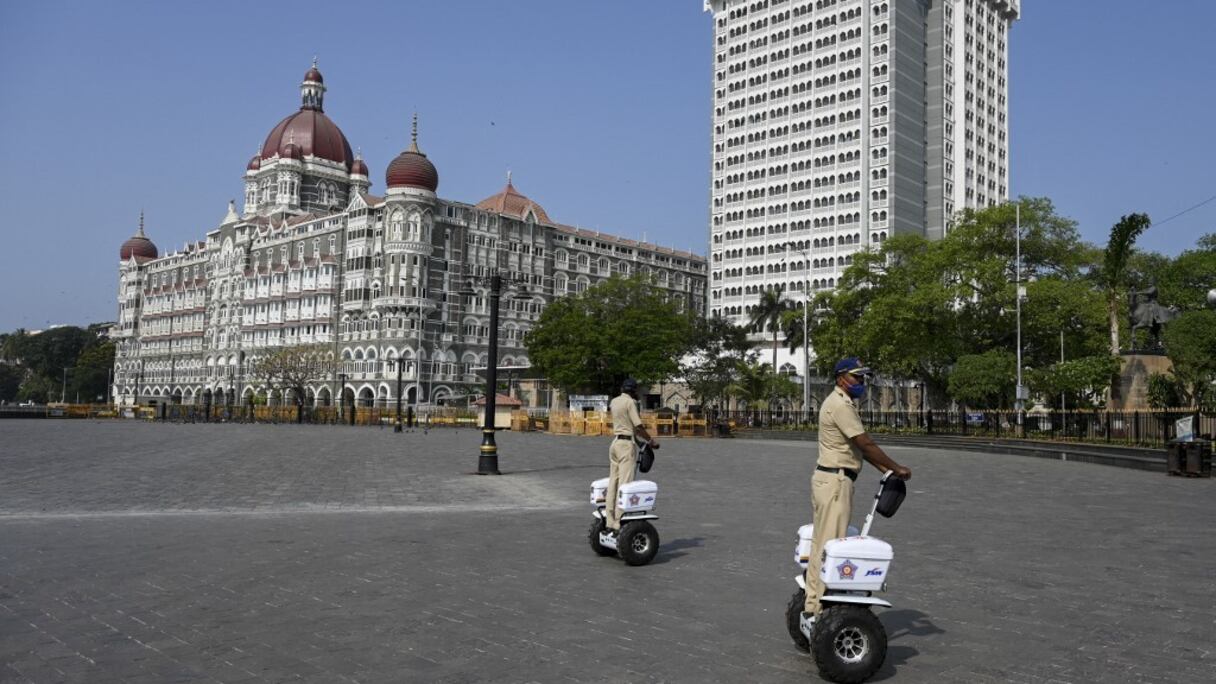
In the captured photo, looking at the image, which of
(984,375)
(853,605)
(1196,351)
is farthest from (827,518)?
(984,375)

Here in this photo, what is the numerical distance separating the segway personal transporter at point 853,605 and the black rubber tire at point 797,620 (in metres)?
0.15

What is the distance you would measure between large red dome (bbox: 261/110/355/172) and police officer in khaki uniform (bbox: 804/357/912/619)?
10992 centimetres

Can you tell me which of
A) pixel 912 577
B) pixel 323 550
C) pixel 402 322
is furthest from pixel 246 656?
pixel 402 322

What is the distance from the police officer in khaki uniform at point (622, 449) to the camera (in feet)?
29.5

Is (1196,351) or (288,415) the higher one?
(1196,351)

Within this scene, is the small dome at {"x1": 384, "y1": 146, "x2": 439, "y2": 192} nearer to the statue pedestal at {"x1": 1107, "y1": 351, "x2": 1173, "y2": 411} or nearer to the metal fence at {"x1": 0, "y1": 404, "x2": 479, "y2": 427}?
the metal fence at {"x1": 0, "y1": 404, "x2": 479, "y2": 427}

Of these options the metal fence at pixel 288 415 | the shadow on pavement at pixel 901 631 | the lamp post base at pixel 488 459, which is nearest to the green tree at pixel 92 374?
the metal fence at pixel 288 415

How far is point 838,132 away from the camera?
99.4 metres

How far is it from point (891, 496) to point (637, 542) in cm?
405

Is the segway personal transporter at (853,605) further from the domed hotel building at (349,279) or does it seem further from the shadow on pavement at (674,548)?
the domed hotel building at (349,279)

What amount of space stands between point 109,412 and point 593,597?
88.2 metres

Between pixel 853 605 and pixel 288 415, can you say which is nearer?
pixel 853 605

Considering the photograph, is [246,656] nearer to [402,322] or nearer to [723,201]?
[402,322]

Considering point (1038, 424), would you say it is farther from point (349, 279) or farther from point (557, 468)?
point (349, 279)
